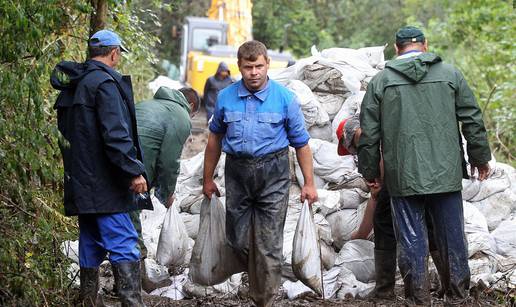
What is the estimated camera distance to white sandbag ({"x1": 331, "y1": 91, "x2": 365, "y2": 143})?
26.5 feet

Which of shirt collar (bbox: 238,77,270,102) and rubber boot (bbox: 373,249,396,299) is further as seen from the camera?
rubber boot (bbox: 373,249,396,299)

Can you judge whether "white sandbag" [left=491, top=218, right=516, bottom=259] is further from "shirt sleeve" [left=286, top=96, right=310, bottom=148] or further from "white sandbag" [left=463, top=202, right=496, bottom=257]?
"shirt sleeve" [left=286, top=96, right=310, bottom=148]

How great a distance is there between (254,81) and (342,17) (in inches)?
1228

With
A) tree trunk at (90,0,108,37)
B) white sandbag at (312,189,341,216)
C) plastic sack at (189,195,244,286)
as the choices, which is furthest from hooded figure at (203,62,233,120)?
plastic sack at (189,195,244,286)

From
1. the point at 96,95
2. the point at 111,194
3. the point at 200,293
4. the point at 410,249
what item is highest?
the point at 96,95

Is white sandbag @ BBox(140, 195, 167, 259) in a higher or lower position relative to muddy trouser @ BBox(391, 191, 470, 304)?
lower

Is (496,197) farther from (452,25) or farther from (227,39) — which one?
(227,39)

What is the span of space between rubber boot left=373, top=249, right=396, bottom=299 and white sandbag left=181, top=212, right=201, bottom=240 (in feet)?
5.38

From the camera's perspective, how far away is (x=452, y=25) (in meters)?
21.5

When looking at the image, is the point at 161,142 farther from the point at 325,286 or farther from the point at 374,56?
the point at 374,56

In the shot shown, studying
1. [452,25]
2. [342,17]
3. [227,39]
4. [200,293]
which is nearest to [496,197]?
[200,293]

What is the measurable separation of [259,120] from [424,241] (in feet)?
4.35

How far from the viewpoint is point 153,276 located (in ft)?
21.9

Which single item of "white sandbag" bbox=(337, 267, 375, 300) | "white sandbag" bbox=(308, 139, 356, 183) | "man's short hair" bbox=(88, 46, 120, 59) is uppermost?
"man's short hair" bbox=(88, 46, 120, 59)
